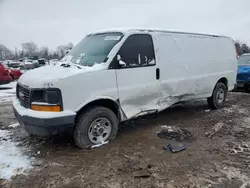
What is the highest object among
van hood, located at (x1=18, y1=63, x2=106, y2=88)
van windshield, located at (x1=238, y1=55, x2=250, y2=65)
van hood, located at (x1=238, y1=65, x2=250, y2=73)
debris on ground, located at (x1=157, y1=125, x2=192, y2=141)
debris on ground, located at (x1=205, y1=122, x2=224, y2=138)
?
van hood, located at (x1=18, y1=63, x2=106, y2=88)

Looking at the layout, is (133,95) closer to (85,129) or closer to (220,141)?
(85,129)

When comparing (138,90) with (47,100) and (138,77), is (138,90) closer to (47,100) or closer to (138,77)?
(138,77)

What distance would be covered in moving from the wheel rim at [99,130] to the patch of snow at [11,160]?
1094 mm

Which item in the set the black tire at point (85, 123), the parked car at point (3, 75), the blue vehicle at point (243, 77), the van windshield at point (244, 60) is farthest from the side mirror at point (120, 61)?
the parked car at point (3, 75)

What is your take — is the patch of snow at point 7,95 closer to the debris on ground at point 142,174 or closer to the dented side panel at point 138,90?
the dented side panel at point 138,90

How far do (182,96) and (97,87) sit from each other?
2.46 meters

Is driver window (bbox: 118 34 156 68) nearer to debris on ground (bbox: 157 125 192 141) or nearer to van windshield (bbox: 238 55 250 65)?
debris on ground (bbox: 157 125 192 141)

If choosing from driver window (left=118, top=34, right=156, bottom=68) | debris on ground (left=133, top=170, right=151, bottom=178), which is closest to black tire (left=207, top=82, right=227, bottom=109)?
driver window (left=118, top=34, right=156, bottom=68)

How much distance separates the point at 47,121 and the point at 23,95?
0.84m

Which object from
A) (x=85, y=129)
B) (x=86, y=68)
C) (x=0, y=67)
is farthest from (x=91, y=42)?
(x=0, y=67)

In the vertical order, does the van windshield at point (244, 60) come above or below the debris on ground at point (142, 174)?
above

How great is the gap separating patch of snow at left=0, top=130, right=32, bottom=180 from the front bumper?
494mm

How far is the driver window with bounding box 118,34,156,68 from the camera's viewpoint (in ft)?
14.6

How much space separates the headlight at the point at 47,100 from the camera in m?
3.63
